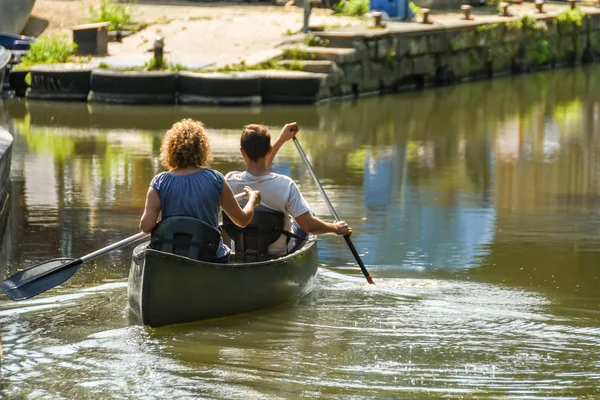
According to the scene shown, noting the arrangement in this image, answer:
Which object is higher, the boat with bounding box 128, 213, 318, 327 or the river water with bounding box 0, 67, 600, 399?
the boat with bounding box 128, 213, 318, 327

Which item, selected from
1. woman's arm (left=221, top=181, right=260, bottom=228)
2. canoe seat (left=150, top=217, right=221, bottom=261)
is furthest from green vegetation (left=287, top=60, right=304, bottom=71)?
canoe seat (left=150, top=217, right=221, bottom=261)

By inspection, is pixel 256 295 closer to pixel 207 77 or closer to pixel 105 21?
pixel 207 77

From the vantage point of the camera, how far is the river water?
22.7ft

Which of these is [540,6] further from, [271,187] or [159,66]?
[271,187]

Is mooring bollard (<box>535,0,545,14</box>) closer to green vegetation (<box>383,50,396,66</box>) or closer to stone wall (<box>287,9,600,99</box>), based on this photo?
stone wall (<box>287,9,600,99</box>)

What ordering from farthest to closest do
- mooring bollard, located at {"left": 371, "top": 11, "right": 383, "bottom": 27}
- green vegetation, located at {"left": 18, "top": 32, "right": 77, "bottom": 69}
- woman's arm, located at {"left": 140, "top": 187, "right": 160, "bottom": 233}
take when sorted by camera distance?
1. mooring bollard, located at {"left": 371, "top": 11, "right": 383, "bottom": 27}
2. green vegetation, located at {"left": 18, "top": 32, "right": 77, "bottom": 69}
3. woman's arm, located at {"left": 140, "top": 187, "right": 160, "bottom": 233}

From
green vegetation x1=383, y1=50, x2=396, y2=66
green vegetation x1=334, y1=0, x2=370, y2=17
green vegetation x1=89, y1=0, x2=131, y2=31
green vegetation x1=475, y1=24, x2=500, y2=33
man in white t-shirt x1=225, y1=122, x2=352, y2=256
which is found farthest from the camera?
green vegetation x1=475, y1=24, x2=500, y2=33

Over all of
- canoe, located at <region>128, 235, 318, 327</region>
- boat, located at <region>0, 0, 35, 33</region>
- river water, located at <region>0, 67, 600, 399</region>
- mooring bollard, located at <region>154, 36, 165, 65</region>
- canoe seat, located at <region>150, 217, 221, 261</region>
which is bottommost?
river water, located at <region>0, 67, 600, 399</region>

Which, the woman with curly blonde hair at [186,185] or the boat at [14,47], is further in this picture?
the boat at [14,47]

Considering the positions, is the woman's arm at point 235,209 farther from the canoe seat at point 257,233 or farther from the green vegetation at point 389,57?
the green vegetation at point 389,57

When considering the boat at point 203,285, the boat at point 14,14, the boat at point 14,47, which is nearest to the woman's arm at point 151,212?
the boat at point 203,285

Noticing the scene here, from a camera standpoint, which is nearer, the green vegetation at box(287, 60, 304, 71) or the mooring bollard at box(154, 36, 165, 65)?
the mooring bollard at box(154, 36, 165, 65)

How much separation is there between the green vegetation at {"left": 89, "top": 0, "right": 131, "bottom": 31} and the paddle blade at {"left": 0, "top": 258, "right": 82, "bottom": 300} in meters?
15.1

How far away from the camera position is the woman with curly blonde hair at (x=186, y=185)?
25.0 feet
